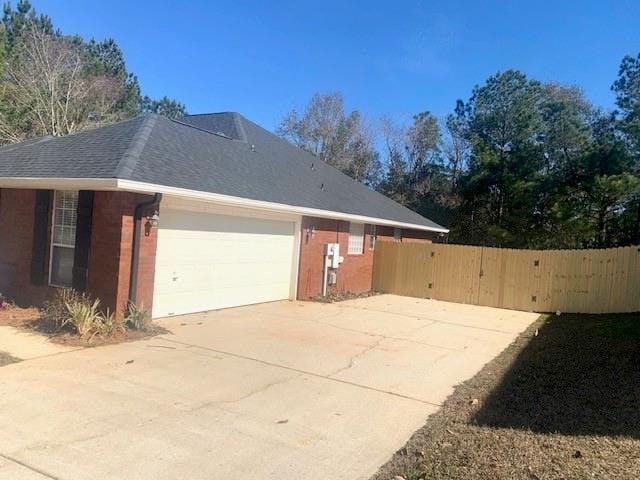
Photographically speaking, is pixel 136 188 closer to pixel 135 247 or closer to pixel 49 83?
pixel 135 247

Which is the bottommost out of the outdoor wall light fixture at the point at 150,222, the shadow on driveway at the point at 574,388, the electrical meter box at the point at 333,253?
the shadow on driveway at the point at 574,388

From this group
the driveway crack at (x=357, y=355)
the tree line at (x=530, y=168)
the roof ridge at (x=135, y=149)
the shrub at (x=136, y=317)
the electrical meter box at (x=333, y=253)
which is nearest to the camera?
the driveway crack at (x=357, y=355)

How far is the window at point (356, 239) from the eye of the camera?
16.5 m

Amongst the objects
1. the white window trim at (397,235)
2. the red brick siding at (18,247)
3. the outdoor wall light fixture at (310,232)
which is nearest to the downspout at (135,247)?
the red brick siding at (18,247)

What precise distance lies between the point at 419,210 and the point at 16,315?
1042 inches

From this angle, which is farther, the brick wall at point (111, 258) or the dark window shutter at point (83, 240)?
the dark window shutter at point (83, 240)

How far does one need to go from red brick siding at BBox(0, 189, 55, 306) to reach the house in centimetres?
2

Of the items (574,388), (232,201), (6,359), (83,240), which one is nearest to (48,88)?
(232,201)

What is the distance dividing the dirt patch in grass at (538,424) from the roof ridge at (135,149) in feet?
19.4

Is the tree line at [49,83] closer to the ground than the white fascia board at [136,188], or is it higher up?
higher up

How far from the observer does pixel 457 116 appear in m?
31.1

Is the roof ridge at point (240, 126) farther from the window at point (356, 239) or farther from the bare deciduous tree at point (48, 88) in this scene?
the bare deciduous tree at point (48, 88)

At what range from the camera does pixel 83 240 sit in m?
8.56

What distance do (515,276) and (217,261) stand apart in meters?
9.59
